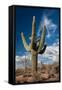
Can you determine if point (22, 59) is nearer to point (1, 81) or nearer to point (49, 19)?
point (1, 81)

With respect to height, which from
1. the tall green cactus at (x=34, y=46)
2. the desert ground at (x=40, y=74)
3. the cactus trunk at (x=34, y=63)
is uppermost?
the tall green cactus at (x=34, y=46)

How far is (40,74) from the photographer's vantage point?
5.79ft

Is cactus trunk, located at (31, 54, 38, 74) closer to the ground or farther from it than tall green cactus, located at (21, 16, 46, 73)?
closer to the ground

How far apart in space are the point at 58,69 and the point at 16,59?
29cm

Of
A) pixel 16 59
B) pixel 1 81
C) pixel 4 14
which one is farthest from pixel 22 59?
pixel 4 14

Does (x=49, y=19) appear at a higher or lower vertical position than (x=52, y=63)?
higher

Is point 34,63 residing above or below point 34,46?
below

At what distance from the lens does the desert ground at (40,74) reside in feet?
5.64

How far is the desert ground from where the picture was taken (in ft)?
5.64

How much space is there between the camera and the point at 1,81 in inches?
67.7

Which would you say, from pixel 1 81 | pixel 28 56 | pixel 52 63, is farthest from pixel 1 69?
pixel 52 63

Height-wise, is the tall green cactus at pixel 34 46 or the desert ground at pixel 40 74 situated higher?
the tall green cactus at pixel 34 46
